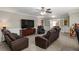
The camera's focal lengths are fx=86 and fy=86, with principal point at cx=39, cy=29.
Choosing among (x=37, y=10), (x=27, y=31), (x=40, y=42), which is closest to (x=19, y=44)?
(x=27, y=31)

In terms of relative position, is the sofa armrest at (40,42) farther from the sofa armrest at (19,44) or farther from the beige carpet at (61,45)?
the sofa armrest at (19,44)

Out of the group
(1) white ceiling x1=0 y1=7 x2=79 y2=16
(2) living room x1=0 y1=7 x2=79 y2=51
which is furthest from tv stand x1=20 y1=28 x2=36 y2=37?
(1) white ceiling x1=0 y1=7 x2=79 y2=16

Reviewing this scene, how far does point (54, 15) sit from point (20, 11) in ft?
2.19

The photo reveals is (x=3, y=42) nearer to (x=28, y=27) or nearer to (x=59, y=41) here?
(x=28, y=27)

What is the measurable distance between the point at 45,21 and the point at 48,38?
0.35 m

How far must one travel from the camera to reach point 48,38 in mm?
1740

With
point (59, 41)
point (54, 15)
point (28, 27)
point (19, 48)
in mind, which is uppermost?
point (54, 15)

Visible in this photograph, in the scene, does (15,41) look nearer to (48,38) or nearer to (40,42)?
Answer: (40,42)

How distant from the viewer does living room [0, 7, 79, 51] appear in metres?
1.62

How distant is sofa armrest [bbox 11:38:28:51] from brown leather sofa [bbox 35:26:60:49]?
22 centimetres

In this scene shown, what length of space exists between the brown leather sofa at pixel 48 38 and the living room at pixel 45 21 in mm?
57

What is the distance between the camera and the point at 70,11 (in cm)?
163
